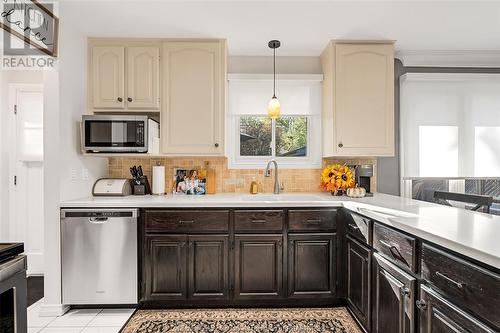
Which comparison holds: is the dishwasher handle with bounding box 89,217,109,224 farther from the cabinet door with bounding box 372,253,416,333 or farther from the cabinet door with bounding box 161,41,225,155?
the cabinet door with bounding box 372,253,416,333

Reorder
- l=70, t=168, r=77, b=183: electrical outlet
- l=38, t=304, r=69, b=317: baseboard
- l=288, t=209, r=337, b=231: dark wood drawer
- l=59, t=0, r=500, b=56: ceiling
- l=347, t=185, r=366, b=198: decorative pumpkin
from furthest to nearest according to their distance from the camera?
l=347, t=185, r=366, b=198: decorative pumpkin < l=70, t=168, r=77, b=183: electrical outlet < l=288, t=209, r=337, b=231: dark wood drawer < l=38, t=304, r=69, b=317: baseboard < l=59, t=0, r=500, b=56: ceiling

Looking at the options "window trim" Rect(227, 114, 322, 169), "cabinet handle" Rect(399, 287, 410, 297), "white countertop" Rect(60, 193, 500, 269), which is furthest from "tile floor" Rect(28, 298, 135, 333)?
"cabinet handle" Rect(399, 287, 410, 297)

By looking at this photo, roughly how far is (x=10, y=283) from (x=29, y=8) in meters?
2.03

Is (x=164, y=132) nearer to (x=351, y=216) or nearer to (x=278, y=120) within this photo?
(x=278, y=120)

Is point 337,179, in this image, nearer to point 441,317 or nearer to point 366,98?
point 366,98

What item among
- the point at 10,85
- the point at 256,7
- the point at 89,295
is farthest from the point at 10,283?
the point at 10,85

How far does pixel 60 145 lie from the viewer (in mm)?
2404

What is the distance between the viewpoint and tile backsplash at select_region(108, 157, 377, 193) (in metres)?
3.12

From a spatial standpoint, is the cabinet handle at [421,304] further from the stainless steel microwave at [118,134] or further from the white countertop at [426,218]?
the stainless steel microwave at [118,134]

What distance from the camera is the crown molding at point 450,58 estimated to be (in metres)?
3.05

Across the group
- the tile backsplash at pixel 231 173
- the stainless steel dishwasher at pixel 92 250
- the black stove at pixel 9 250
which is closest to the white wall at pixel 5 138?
the tile backsplash at pixel 231 173

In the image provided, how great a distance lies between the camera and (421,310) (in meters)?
1.34

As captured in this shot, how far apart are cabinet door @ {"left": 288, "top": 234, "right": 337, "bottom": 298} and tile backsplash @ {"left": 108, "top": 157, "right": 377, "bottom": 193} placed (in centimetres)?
83

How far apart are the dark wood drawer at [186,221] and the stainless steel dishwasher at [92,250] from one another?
0.17 metres
